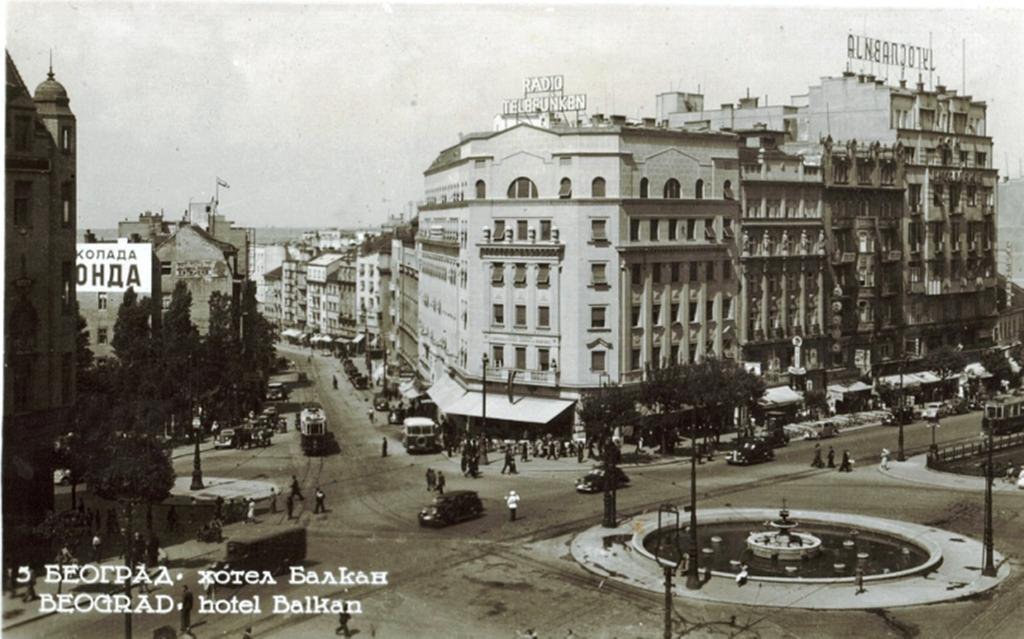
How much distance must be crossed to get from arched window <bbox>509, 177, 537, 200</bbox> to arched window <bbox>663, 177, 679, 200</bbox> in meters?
8.17

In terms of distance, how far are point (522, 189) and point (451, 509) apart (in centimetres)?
2743

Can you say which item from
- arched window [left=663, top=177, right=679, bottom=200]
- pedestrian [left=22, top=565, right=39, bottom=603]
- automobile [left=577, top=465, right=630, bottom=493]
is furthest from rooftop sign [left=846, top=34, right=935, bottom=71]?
pedestrian [left=22, top=565, right=39, bottom=603]

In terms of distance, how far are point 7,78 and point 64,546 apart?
15.6m

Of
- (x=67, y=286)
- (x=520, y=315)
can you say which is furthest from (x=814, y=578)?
(x=520, y=315)

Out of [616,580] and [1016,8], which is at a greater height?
[1016,8]

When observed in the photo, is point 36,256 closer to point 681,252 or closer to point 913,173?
point 681,252

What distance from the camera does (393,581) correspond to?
38594 mm

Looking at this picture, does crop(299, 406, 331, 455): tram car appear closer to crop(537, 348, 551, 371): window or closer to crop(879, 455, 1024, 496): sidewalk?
crop(537, 348, 551, 371): window

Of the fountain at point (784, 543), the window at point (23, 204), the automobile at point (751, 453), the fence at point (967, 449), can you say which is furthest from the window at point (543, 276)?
the window at point (23, 204)

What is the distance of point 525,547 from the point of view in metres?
43.5

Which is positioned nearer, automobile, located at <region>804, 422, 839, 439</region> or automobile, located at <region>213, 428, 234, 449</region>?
automobile, located at <region>213, 428, 234, 449</region>

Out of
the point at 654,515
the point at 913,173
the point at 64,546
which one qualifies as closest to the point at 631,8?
the point at 654,515

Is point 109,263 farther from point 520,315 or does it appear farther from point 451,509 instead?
point 520,315

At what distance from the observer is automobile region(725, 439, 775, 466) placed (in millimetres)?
61250
